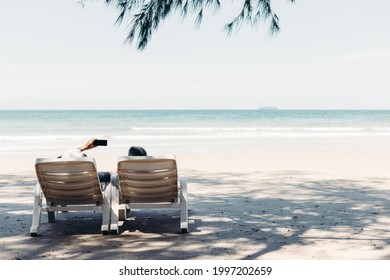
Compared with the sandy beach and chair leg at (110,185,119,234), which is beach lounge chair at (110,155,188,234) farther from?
the sandy beach

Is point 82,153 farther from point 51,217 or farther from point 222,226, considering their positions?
point 222,226

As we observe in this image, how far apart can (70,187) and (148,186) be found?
75 cm

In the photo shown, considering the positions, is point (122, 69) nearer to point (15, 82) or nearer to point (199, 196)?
point (15, 82)

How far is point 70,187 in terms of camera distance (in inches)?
205

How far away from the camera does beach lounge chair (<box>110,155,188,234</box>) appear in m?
5.23

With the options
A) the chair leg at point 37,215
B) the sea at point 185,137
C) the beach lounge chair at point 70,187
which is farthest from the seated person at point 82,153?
the sea at point 185,137

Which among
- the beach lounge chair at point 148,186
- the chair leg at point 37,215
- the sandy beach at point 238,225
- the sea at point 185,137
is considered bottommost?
the sea at point 185,137

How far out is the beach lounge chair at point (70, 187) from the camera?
5.10 metres

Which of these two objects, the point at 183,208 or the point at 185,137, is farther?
the point at 185,137

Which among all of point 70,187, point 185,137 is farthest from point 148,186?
point 185,137

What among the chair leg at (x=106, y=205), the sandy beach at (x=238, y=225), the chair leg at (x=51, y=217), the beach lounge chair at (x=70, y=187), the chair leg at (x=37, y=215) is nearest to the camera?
the sandy beach at (x=238, y=225)

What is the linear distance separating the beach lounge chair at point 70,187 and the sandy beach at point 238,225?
0.27 m

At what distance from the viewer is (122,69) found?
6512 centimetres

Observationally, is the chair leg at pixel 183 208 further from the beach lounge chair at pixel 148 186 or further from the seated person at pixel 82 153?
the seated person at pixel 82 153
